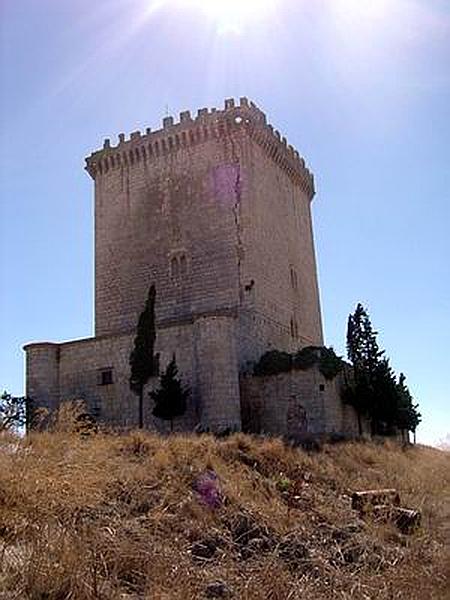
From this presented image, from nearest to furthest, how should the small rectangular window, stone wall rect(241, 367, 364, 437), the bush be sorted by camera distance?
1. stone wall rect(241, 367, 364, 437)
2. the bush
3. the small rectangular window

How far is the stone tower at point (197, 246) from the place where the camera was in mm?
25984

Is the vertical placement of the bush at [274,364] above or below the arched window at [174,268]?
below

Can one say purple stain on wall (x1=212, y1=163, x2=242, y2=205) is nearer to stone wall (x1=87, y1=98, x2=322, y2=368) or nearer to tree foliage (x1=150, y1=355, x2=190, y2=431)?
stone wall (x1=87, y1=98, x2=322, y2=368)

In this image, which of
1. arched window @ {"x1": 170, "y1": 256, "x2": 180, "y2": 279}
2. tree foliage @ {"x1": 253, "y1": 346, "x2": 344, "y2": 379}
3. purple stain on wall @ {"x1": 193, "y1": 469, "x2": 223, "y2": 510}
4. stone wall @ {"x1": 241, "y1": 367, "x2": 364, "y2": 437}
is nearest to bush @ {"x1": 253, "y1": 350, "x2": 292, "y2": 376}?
tree foliage @ {"x1": 253, "y1": 346, "x2": 344, "y2": 379}

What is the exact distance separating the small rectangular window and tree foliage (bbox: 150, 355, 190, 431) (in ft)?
7.85

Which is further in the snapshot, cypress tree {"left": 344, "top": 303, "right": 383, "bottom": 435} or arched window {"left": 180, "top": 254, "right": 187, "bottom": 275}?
arched window {"left": 180, "top": 254, "right": 187, "bottom": 275}

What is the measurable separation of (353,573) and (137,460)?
16.1 ft

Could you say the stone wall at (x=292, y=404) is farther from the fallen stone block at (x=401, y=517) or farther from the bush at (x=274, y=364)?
the fallen stone block at (x=401, y=517)

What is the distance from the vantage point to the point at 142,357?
25047 mm

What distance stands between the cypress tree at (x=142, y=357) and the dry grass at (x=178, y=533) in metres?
12.7

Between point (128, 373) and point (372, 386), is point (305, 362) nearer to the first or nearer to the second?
point (372, 386)

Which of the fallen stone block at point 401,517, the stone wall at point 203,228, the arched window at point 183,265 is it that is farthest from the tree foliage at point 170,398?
the fallen stone block at point 401,517

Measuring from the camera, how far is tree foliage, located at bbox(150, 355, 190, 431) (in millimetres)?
23781

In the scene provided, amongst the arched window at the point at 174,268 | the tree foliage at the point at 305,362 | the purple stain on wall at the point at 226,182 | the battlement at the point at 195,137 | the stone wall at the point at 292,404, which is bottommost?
the stone wall at the point at 292,404
